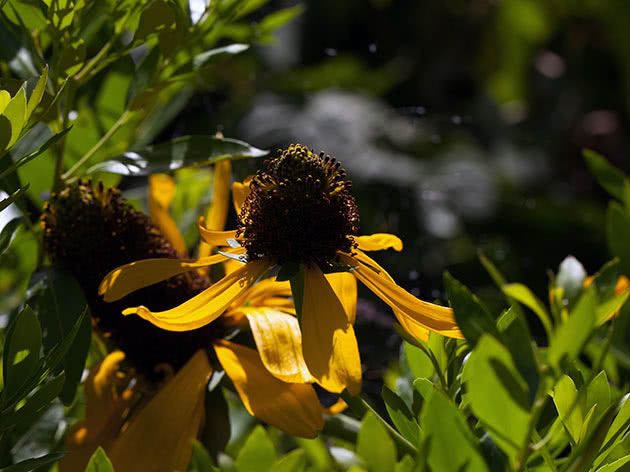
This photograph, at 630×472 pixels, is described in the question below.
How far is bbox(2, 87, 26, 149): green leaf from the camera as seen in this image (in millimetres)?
256

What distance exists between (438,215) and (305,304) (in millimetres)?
794

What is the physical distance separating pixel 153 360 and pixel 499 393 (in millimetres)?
257

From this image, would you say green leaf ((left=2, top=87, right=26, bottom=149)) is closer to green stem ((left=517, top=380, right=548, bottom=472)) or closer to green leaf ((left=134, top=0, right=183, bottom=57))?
green leaf ((left=134, top=0, right=183, bottom=57))

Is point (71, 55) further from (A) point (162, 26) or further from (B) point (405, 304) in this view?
(B) point (405, 304)

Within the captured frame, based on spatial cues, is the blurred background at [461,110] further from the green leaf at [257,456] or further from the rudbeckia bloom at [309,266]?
the green leaf at [257,456]

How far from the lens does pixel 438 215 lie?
109 cm

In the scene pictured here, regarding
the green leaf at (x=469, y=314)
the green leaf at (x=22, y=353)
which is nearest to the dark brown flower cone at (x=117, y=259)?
the green leaf at (x=22, y=353)

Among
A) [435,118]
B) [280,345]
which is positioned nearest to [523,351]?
[280,345]

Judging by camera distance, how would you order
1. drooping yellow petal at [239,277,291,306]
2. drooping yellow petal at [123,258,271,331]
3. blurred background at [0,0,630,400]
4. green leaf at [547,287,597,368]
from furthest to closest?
blurred background at [0,0,630,400] < drooping yellow petal at [239,277,291,306] < drooping yellow petal at [123,258,271,331] < green leaf at [547,287,597,368]

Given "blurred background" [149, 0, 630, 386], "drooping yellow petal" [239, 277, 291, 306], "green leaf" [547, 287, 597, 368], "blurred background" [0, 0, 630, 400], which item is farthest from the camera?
"blurred background" [149, 0, 630, 386]

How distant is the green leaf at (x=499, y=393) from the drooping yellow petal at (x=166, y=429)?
0.52 ft

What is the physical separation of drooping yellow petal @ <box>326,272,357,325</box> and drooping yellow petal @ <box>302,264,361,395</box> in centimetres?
3

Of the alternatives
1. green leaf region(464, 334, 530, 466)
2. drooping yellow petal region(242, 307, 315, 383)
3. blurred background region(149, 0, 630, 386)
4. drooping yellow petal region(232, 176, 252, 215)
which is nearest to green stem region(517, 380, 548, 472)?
green leaf region(464, 334, 530, 466)

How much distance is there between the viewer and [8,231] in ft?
1.16
